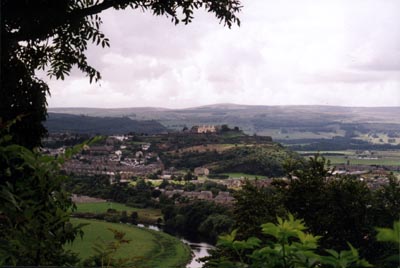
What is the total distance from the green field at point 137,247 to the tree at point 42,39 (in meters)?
1.24

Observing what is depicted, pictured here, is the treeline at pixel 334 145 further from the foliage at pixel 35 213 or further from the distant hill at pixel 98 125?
the foliage at pixel 35 213

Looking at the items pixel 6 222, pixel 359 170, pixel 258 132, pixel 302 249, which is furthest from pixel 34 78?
pixel 359 170

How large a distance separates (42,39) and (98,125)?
224cm

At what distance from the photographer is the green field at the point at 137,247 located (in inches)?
113

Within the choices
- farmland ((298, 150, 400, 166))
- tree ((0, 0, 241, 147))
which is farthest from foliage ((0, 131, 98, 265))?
farmland ((298, 150, 400, 166))

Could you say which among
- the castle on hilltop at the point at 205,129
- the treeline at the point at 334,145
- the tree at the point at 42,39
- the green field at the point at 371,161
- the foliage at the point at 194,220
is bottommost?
the foliage at the point at 194,220

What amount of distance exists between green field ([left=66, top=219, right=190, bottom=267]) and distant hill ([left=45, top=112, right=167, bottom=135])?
135cm

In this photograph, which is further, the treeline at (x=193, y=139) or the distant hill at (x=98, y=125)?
the treeline at (x=193, y=139)

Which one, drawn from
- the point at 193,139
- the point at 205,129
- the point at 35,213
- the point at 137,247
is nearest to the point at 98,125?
the point at 193,139

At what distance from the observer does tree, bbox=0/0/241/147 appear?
472cm

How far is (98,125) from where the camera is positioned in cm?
706

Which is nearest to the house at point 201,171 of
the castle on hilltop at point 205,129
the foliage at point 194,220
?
the castle on hilltop at point 205,129

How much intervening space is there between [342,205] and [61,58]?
7.51m

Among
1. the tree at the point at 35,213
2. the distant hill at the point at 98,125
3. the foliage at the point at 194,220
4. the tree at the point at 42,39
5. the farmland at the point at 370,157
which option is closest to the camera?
the tree at the point at 35,213
